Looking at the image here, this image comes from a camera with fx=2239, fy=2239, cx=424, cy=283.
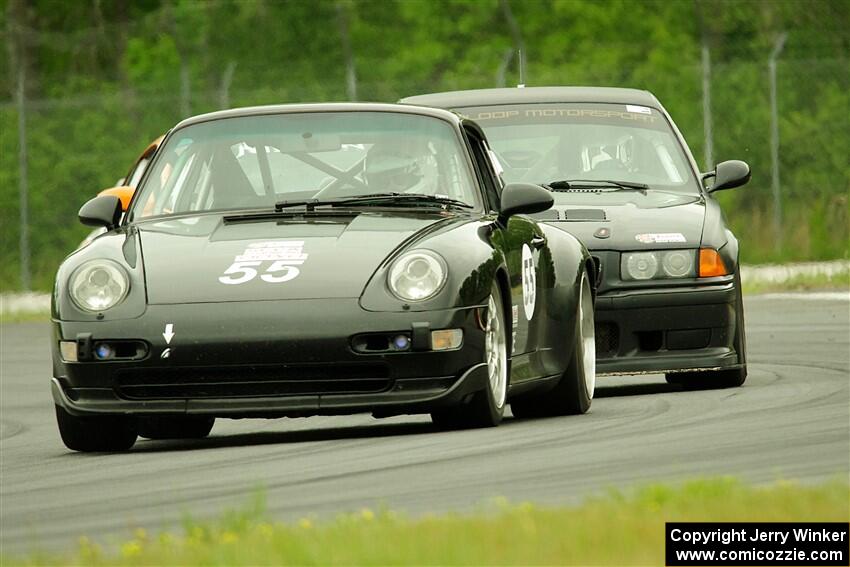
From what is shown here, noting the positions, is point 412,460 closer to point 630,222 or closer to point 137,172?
point 630,222

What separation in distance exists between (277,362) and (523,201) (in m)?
1.59

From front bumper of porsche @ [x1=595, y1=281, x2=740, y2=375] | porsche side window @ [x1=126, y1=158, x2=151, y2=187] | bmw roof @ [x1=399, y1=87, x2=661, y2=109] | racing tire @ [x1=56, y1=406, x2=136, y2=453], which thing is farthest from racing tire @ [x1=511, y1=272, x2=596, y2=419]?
porsche side window @ [x1=126, y1=158, x2=151, y2=187]

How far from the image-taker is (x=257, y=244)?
8.91 m

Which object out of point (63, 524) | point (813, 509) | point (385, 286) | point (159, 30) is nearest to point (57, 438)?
point (385, 286)

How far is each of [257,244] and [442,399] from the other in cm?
99


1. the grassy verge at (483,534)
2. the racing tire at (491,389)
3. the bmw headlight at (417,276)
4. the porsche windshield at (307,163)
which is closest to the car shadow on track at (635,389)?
the porsche windshield at (307,163)

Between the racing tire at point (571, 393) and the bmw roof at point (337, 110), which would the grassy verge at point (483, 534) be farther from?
the bmw roof at point (337, 110)

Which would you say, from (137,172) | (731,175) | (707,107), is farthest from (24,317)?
(731,175)

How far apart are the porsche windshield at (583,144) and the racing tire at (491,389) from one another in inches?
139

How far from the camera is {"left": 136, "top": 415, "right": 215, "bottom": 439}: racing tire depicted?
948 cm

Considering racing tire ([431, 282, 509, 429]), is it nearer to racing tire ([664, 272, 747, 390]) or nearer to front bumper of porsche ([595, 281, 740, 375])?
front bumper of porsche ([595, 281, 740, 375])

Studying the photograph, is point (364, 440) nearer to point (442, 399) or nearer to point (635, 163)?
point (442, 399)

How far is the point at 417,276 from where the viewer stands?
8641mm

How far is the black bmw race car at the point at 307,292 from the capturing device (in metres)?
8.55
